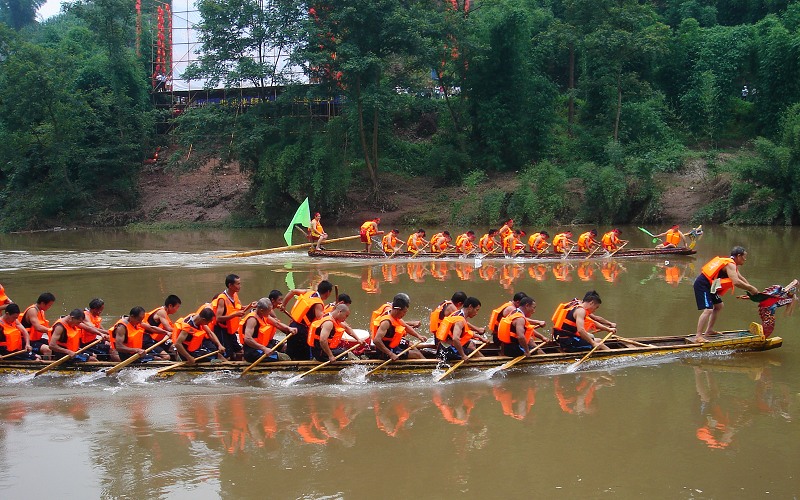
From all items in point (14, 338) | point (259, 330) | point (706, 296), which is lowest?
point (14, 338)

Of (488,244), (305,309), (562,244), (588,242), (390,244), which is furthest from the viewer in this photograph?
(390,244)

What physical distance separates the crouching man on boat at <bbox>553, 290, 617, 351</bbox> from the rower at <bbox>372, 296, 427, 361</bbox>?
5.88 feet

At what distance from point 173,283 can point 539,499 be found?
11937 millimetres

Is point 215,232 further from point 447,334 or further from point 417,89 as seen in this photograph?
point 447,334

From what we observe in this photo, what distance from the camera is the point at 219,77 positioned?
29.7m

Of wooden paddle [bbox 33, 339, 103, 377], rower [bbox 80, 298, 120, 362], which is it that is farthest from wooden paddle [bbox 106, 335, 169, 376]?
wooden paddle [bbox 33, 339, 103, 377]

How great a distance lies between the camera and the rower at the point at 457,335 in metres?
8.55

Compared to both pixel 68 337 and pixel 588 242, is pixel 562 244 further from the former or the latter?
pixel 68 337

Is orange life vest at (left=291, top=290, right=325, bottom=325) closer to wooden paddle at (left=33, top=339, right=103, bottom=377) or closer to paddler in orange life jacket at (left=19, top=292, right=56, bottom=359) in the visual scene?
→ wooden paddle at (left=33, top=339, right=103, bottom=377)

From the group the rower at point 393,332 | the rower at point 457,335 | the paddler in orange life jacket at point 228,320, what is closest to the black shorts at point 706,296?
the rower at point 457,335

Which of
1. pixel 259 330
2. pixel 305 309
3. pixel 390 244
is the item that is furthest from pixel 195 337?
pixel 390 244

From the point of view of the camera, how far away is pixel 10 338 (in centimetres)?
881

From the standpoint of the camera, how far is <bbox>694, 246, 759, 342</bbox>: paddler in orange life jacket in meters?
9.20

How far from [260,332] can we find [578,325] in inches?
153
